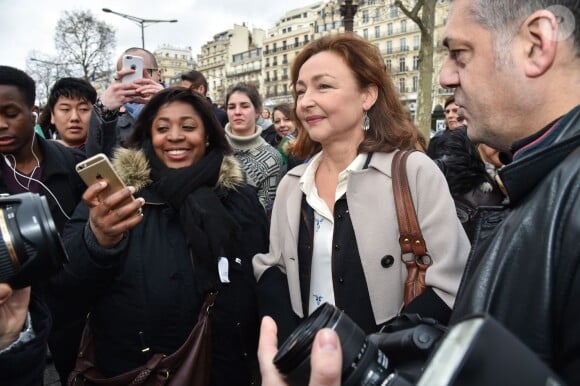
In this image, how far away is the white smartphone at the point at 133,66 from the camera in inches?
130

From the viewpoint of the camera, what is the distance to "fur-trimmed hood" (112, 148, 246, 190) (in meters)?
2.35

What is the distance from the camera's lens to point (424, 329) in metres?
1.04

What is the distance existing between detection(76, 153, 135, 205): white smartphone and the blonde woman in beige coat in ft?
2.80

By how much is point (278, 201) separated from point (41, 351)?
4.26 ft

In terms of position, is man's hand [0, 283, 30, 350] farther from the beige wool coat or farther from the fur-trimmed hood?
the beige wool coat

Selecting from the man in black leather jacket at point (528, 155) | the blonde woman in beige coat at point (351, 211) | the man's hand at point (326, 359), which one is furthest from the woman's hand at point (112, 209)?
the man in black leather jacket at point (528, 155)

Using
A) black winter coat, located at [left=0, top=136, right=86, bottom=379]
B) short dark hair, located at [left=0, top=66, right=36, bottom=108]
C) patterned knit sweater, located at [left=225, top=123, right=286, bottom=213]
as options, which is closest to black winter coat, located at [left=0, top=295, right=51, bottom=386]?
black winter coat, located at [left=0, top=136, right=86, bottom=379]

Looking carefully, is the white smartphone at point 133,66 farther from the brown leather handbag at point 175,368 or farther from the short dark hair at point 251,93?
the brown leather handbag at point 175,368

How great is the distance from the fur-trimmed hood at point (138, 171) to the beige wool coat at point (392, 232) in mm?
693

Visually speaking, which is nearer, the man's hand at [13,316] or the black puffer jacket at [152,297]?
the man's hand at [13,316]

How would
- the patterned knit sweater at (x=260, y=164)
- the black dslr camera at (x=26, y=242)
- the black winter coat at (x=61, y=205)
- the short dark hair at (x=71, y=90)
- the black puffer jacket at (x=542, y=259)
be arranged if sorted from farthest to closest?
1. the short dark hair at (x=71, y=90)
2. the patterned knit sweater at (x=260, y=164)
3. the black winter coat at (x=61, y=205)
4. the black dslr camera at (x=26, y=242)
5. the black puffer jacket at (x=542, y=259)

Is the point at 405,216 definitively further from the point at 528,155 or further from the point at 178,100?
the point at 178,100

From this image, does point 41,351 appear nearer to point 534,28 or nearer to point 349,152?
point 349,152

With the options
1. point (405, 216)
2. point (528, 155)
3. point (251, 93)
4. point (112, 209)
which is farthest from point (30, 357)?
point (251, 93)
